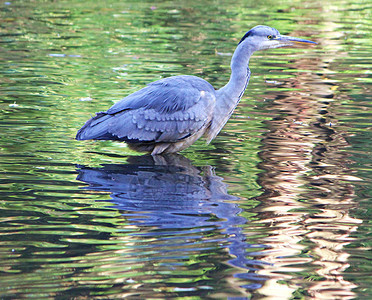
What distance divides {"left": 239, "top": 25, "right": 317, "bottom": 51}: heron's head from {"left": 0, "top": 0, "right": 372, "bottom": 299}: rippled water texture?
1271 millimetres

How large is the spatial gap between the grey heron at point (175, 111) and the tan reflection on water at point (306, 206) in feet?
2.82

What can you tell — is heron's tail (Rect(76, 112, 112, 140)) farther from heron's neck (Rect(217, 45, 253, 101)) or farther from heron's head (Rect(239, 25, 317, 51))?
heron's head (Rect(239, 25, 317, 51))

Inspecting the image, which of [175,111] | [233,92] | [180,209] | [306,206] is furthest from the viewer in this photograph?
[233,92]

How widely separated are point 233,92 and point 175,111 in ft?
2.53

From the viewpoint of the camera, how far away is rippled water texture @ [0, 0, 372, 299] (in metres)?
4.68

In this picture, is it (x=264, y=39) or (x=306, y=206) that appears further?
(x=264, y=39)

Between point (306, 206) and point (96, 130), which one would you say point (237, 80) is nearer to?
point (96, 130)

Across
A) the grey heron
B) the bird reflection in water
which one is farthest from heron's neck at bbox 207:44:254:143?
the bird reflection in water

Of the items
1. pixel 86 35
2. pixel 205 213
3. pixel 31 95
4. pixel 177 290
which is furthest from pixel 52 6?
pixel 177 290

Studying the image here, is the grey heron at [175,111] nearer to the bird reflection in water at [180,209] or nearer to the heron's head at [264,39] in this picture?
the heron's head at [264,39]

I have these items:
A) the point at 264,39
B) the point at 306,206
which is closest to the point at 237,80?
the point at 264,39

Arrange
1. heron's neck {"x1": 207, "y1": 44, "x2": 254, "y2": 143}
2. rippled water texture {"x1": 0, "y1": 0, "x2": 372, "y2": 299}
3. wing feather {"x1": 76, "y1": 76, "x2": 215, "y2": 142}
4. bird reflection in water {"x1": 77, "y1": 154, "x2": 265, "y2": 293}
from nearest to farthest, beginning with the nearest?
rippled water texture {"x1": 0, "y1": 0, "x2": 372, "y2": 299}
bird reflection in water {"x1": 77, "y1": 154, "x2": 265, "y2": 293}
wing feather {"x1": 76, "y1": 76, "x2": 215, "y2": 142}
heron's neck {"x1": 207, "y1": 44, "x2": 254, "y2": 143}

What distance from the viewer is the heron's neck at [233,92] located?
796cm

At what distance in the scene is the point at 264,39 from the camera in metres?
8.06
